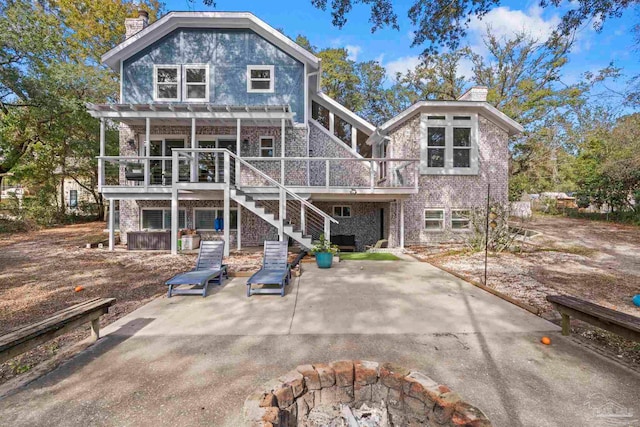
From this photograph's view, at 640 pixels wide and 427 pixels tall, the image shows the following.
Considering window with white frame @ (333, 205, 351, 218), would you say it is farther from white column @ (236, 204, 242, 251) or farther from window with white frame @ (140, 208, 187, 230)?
window with white frame @ (140, 208, 187, 230)

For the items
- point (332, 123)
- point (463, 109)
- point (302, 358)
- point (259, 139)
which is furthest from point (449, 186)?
point (302, 358)

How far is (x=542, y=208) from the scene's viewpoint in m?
23.6

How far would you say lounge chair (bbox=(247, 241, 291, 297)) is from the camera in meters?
5.76

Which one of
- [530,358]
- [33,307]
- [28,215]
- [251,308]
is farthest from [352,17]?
[28,215]

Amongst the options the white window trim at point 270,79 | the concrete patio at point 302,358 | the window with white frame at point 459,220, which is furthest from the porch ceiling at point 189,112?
the window with white frame at point 459,220

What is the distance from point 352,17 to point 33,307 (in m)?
9.12

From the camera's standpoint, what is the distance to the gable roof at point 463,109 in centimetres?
1239

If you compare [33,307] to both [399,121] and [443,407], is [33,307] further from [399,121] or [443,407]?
[399,121]

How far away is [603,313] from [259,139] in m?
11.7

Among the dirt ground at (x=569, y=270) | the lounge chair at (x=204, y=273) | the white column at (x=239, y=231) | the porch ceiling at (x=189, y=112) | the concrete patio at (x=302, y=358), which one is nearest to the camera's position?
the concrete patio at (x=302, y=358)

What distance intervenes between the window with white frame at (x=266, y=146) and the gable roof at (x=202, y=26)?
354cm

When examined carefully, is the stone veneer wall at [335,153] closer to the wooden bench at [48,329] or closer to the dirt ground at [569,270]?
the dirt ground at [569,270]

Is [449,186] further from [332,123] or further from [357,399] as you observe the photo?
[357,399]

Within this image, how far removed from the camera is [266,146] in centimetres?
1269
